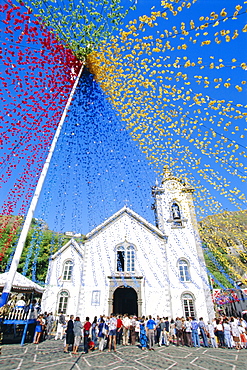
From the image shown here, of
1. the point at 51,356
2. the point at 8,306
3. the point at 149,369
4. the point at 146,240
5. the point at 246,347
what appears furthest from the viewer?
the point at 146,240

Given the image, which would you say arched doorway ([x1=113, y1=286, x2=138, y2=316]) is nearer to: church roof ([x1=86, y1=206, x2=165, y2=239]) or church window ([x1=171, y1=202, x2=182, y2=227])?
church roof ([x1=86, y1=206, x2=165, y2=239])

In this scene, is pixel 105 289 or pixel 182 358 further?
pixel 105 289

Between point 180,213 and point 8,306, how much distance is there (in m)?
17.8

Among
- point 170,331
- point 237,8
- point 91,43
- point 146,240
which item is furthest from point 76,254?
point 237,8

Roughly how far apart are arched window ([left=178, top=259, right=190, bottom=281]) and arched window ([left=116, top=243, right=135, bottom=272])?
166 inches

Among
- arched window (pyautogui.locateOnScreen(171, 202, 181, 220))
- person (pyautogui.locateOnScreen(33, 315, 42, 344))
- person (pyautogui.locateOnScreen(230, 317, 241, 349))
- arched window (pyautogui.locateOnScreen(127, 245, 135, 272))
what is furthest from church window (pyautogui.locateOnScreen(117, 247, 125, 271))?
person (pyautogui.locateOnScreen(230, 317, 241, 349))

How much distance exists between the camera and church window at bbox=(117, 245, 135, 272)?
1790cm

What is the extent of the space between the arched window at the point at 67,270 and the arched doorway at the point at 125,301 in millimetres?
4844

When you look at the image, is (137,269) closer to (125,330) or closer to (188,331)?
(125,330)

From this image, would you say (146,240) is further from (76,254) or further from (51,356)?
(51,356)

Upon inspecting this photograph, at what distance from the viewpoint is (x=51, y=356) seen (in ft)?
26.9

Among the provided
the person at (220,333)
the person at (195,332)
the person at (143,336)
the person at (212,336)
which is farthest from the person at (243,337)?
the person at (143,336)

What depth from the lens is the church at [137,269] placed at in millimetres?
16422

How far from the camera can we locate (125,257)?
1836 centimetres
